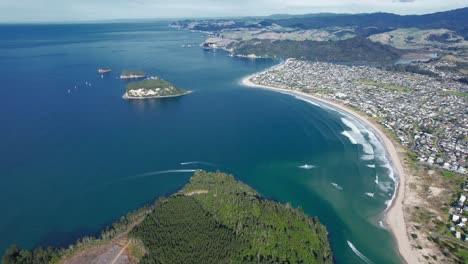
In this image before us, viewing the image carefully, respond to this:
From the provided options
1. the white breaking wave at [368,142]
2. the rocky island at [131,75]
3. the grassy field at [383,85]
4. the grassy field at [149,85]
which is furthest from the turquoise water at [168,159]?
the grassy field at [383,85]

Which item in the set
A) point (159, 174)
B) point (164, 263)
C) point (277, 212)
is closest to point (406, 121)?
point (277, 212)

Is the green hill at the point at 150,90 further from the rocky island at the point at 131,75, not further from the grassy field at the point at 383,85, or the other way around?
the grassy field at the point at 383,85

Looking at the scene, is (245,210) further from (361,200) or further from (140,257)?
(361,200)

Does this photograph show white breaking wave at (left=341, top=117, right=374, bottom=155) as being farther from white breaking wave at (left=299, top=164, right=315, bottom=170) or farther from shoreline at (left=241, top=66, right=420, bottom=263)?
white breaking wave at (left=299, top=164, right=315, bottom=170)

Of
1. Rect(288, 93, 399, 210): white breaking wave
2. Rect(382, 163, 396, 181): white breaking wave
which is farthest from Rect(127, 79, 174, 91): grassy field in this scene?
Rect(382, 163, 396, 181): white breaking wave

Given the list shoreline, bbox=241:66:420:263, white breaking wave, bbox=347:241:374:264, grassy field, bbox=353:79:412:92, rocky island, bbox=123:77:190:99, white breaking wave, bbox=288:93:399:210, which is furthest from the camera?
grassy field, bbox=353:79:412:92

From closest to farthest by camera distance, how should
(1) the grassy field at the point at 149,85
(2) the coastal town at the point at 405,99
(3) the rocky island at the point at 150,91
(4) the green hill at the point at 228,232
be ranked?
(4) the green hill at the point at 228,232 < (2) the coastal town at the point at 405,99 < (3) the rocky island at the point at 150,91 < (1) the grassy field at the point at 149,85
